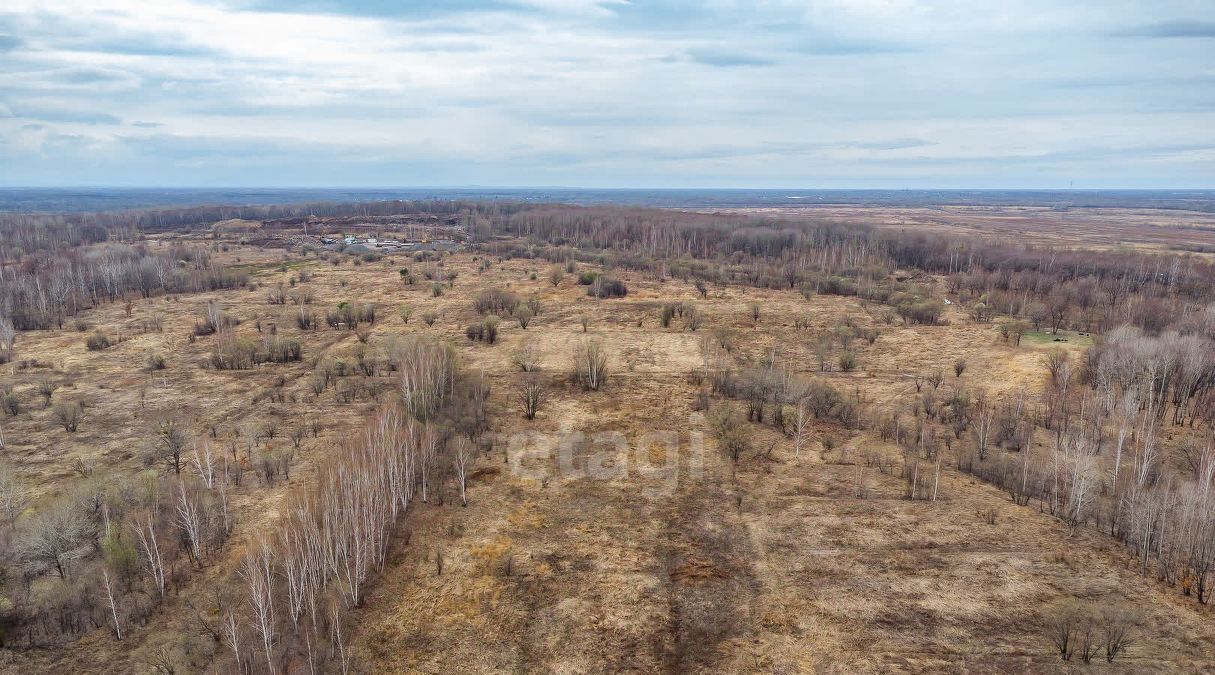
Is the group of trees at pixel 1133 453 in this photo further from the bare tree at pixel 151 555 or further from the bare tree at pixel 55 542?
the bare tree at pixel 55 542

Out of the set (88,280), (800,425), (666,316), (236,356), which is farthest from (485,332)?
(88,280)

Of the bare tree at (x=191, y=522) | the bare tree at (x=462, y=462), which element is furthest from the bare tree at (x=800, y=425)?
the bare tree at (x=191, y=522)

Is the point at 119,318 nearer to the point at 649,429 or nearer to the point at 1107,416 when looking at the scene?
the point at 649,429

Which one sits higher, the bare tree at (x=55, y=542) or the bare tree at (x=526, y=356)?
the bare tree at (x=526, y=356)

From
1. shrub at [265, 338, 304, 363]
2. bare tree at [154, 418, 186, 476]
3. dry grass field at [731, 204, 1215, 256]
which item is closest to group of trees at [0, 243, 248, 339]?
shrub at [265, 338, 304, 363]

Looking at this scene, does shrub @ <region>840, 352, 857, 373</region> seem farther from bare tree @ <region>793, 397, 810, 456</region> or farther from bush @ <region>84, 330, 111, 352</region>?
bush @ <region>84, 330, 111, 352</region>

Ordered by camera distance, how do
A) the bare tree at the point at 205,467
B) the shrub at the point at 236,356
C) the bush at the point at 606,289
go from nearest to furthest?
the bare tree at the point at 205,467 < the shrub at the point at 236,356 < the bush at the point at 606,289

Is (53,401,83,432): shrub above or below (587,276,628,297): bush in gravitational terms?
below

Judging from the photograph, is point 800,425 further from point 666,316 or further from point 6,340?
point 6,340
